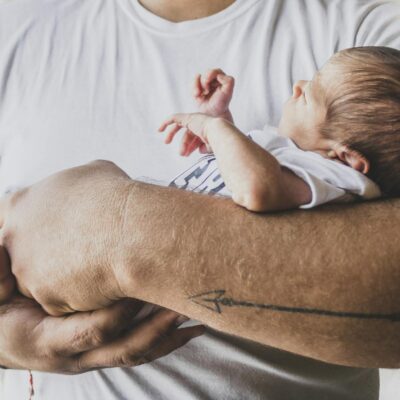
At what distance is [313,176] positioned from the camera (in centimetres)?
87

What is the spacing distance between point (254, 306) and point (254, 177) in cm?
18

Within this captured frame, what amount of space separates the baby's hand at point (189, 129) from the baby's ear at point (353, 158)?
233 millimetres

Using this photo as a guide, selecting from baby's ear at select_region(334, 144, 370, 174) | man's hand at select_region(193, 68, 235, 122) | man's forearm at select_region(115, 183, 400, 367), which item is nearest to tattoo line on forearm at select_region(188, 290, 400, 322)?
man's forearm at select_region(115, 183, 400, 367)

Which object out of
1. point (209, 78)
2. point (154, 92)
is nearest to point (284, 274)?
point (209, 78)

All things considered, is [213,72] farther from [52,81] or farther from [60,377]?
[60,377]

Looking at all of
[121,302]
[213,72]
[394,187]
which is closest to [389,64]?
[394,187]

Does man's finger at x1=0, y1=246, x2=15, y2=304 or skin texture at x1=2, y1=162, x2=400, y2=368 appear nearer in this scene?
skin texture at x1=2, y1=162, x2=400, y2=368

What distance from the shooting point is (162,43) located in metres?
1.40

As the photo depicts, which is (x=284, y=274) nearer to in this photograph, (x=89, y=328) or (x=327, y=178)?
(x=327, y=178)

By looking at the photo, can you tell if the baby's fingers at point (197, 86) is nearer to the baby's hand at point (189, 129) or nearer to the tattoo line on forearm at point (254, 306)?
the baby's hand at point (189, 129)

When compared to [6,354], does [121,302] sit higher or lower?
higher

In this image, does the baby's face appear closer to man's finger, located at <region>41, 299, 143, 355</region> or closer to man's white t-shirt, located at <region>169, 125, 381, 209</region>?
man's white t-shirt, located at <region>169, 125, 381, 209</region>

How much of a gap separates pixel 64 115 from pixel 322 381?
0.80 meters

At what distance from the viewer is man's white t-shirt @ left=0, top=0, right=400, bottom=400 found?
3.62 ft
